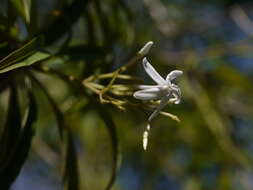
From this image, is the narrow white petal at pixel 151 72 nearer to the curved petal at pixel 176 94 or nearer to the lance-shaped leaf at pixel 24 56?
the curved petal at pixel 176 94

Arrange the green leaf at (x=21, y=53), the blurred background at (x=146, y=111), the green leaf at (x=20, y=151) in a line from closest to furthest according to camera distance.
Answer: the green leaf at (x=21, y=53) < the green leaf at (x=20, y=151) < the blurred background at (x=146, y=111)

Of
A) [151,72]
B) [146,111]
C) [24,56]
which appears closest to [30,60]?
[24,56]

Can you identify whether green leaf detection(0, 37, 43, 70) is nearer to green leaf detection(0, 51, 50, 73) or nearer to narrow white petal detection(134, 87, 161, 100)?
green leaf detection(0, 51, 50, 73)

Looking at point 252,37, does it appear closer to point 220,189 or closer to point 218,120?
point 218,120

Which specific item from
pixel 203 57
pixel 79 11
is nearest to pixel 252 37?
pixel 203 57

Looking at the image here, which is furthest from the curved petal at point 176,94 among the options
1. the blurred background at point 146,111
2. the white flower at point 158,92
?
the blurred background at point 146,111

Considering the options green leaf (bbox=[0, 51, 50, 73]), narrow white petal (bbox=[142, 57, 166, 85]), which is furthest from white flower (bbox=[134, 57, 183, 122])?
green leaf (bbox=[0, 51, 50, 73])

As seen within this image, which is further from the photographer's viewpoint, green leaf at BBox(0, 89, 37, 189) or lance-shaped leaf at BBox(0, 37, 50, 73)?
green leaf at BBox(0, 89, 37, 189)

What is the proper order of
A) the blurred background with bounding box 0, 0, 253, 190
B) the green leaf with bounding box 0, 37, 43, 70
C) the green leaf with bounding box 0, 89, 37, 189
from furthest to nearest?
the blurred background with bounding box 0, 0, 253, 190
the green leaf with bounding box 0, 89, 37, 189
the green leaf with bounding box 0, 37, 43, 70

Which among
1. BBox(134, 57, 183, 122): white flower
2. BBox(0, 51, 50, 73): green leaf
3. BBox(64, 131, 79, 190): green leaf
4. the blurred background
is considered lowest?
the blurred background
